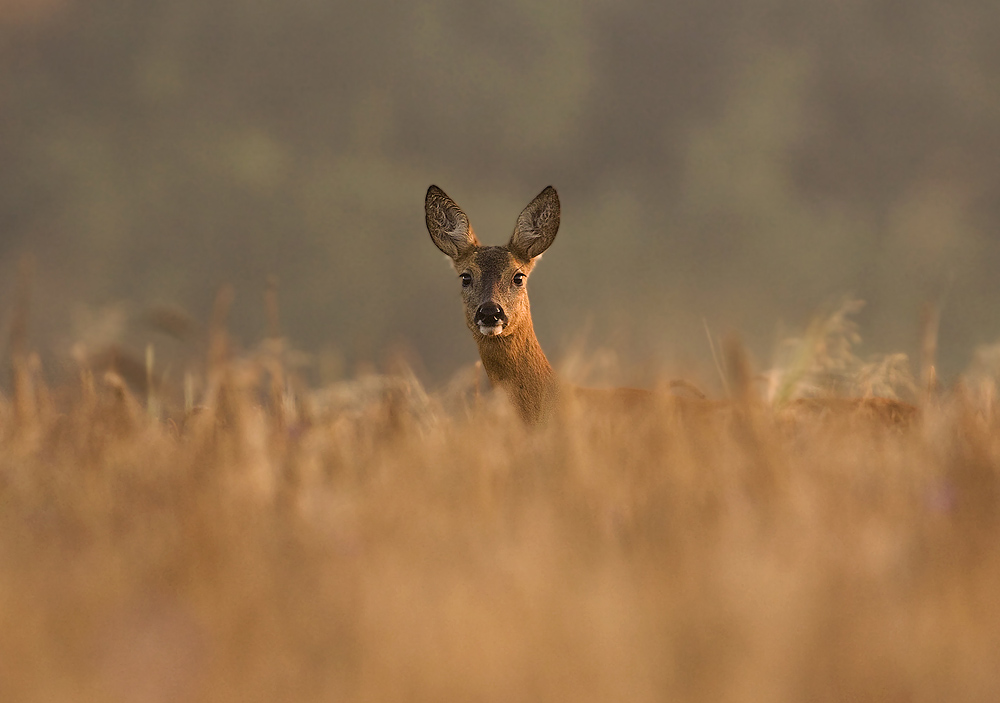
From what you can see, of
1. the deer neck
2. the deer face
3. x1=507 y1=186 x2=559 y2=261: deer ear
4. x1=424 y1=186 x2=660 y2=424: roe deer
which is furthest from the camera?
x1=507 y1=186 x2=559 y2=261: deer ear

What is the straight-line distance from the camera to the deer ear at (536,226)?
7.69 meters

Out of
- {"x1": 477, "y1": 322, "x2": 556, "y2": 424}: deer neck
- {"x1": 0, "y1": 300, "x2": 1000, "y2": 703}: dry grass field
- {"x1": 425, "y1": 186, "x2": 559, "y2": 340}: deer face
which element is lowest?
{"x1": 0, "y1": 300, "x2": 1000, "y2": 703}: dry grass field

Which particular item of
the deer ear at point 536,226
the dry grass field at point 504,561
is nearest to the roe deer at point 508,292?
the deer ear at point 536,226

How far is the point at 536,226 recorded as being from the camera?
7754mm

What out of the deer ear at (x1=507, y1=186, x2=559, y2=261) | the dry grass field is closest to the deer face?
the deer ear at (x1=507, y1=186, x2=559, y2=261)

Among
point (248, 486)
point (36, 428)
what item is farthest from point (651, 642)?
point (36, 428)

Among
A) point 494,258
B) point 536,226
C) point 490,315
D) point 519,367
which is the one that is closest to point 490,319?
point 490,315

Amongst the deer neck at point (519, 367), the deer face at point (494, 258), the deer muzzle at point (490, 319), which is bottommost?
the deer neck at point (519, 367)

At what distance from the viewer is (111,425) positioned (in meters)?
4.13

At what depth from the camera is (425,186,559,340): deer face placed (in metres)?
6.98

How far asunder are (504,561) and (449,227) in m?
6.22

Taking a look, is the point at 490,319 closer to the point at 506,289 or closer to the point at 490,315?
the point at 490,315

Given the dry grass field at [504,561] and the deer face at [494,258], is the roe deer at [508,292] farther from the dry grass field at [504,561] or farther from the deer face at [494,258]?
the dry grass field at [504,561]

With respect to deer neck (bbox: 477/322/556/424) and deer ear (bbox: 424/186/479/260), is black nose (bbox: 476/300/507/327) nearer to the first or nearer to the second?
deer neck (bbox: 477/322/556/424)
